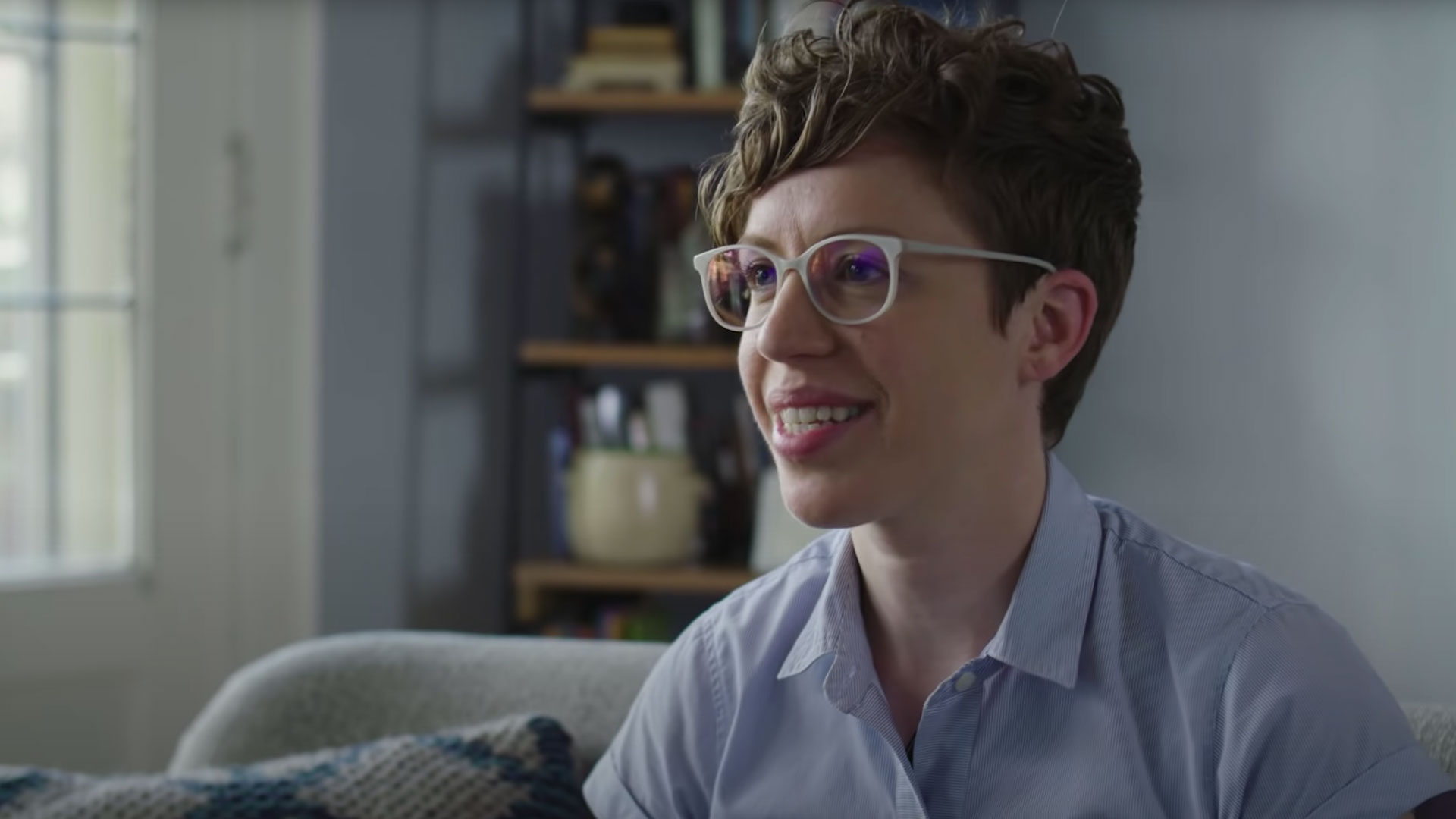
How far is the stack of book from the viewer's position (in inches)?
104

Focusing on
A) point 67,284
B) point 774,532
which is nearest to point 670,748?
point 774,532

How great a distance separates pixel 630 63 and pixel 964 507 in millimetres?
1815

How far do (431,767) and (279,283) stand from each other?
193cm

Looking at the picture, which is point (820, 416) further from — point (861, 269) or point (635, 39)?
point (635, 39)

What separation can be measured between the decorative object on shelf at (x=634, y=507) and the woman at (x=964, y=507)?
4.91 feet

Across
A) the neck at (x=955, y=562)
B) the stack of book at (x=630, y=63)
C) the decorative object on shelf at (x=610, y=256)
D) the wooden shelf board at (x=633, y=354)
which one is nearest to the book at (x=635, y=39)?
the stack of book at (x=630, y=63)

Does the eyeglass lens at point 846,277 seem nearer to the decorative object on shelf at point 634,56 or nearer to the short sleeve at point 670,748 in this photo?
the short sleeve at point 670,748

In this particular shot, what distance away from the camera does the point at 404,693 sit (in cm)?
137

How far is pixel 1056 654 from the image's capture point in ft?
3.24

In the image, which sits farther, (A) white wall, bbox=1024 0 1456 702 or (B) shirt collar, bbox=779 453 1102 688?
(A) white wall, bbox=1024 0 1456 702

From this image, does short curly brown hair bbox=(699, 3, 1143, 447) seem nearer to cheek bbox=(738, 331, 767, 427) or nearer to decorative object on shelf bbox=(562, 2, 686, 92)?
cheek bbox=(738, 331, 767, 427)

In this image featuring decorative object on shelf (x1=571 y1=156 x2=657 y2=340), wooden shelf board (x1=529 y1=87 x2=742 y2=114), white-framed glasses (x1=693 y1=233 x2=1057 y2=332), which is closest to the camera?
white-framed glasses (x1=693 y1=233 x2=1057 y2=332)

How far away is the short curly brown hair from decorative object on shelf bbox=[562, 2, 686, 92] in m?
1.58

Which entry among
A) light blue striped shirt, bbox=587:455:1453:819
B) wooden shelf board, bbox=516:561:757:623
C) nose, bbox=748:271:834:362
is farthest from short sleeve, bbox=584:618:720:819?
wooden shelf board, bbox=516:561:757:623
